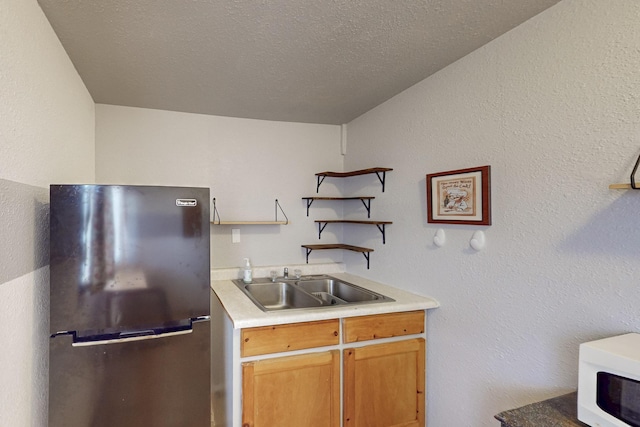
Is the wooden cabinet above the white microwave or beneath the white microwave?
beneath

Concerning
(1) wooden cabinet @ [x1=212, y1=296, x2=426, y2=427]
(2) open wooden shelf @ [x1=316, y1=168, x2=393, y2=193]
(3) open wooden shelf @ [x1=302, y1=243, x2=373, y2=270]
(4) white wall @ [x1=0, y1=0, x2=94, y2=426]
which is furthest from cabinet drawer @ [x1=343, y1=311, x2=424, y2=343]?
(4) white wall @ [x1=0, y1=0, x2=94, y2=426]

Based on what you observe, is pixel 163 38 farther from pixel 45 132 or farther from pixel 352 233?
pixel 352 233

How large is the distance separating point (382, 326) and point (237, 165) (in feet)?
5.41

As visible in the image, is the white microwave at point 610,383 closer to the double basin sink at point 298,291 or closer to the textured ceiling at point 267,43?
the textured ceiling at point 267,43

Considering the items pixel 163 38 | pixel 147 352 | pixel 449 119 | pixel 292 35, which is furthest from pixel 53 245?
pixel 449 119

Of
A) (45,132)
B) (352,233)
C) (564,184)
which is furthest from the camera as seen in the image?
(352,233)

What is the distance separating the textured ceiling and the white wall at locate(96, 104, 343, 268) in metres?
0.28

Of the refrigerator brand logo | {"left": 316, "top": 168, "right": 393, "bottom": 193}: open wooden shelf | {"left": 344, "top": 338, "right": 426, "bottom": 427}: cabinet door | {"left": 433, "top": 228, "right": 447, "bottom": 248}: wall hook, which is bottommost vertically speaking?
{"left": 344, "top": 338, "right": 426, "bottom": 427}: cabinet door

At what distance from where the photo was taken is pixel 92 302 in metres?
1.44

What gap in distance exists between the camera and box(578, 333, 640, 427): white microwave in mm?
890

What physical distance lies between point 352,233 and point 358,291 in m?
0.70

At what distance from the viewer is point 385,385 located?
6.16ft

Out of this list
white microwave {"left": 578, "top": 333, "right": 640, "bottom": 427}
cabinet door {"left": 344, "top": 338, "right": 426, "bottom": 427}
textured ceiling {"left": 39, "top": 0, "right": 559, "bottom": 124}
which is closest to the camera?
white microwave {"left": 578, "top": 333, "right": 640, "bottom": 427}

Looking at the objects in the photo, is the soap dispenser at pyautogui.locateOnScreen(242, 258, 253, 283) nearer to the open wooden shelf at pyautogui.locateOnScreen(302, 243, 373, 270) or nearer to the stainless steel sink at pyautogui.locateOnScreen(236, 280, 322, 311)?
the stainless steel sink at pyautogui.locateOnScreen(236, 280, 322, 311)
